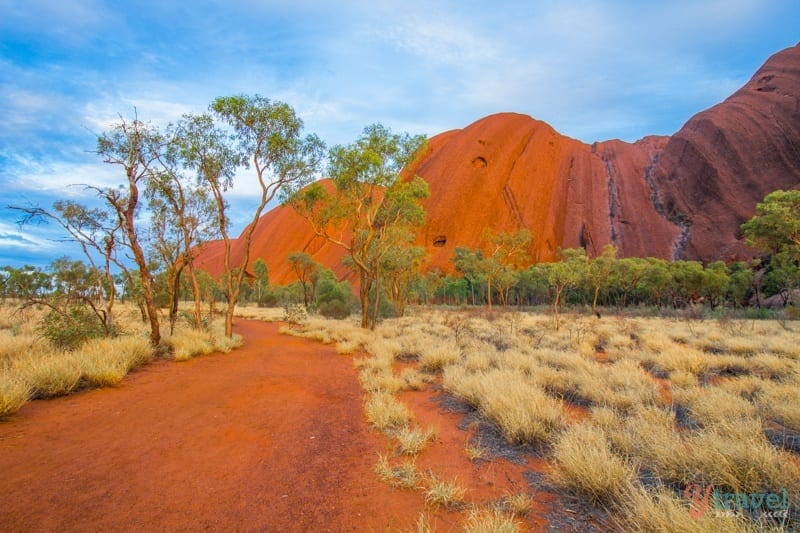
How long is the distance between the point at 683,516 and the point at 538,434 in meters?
2.31

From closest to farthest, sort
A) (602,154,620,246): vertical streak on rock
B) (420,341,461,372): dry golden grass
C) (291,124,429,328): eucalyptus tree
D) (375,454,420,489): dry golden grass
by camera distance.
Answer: (375,454,420,489): dry golden grass → (420,341,461,372): dry golden grass → (291,124,429,328): eucalyptus tree → (602,154,620,246): vertical streak on rock

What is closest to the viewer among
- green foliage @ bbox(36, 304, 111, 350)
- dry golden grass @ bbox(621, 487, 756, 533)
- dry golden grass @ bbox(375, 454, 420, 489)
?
dry golden grass @ bbox(621, 487, 756, 533)

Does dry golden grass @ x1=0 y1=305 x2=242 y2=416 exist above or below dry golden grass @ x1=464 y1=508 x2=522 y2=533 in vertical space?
above

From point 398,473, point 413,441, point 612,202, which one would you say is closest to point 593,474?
point 398,473

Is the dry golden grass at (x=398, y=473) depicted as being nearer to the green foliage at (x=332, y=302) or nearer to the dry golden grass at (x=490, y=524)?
the dry golden grass at (x=490, y=524)

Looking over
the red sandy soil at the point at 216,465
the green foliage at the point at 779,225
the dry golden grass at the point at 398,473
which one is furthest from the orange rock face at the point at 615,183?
the dry golden grass at the point at 398,473

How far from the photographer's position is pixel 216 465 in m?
4.02

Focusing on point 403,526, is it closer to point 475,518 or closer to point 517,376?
point 475,518

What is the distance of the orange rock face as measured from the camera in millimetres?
56688

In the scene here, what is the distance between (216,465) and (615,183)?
270 ft

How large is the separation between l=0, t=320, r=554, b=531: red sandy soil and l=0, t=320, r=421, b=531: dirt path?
14 mm

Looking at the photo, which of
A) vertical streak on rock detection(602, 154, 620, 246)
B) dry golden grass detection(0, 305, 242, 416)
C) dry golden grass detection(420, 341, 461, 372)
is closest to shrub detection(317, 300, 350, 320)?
dry golden grass detection(0, 305, 242, 416)

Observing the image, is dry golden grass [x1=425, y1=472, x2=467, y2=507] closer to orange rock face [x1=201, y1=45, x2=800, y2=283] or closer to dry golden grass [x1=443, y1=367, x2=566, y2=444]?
dry golden grass [x1=443, y1=367, x2=566, y2=444]

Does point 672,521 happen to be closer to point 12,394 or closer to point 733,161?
point 12,394
